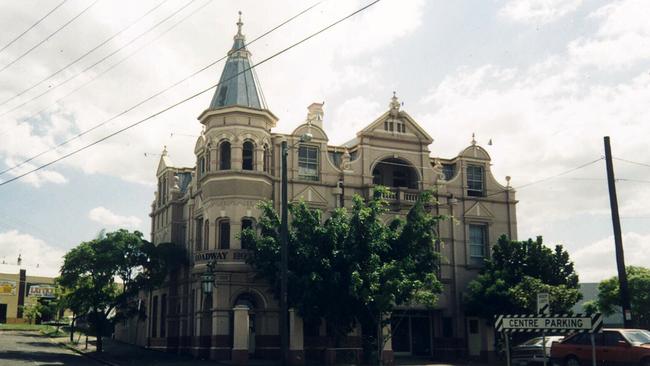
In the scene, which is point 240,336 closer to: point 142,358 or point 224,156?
point 142,358

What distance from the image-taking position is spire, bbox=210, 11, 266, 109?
3684 centimetres

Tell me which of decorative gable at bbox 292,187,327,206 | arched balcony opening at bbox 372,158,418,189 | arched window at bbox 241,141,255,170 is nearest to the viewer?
arched window at bbox 241,141,255,170

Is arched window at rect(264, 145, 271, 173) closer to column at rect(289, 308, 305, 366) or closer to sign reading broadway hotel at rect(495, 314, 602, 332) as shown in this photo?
column at rect(289, 308, 305, 366)

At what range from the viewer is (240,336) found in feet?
109

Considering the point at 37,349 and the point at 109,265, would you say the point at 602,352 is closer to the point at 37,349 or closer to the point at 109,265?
the point at 109,265

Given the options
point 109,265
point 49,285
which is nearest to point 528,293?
point 109,265

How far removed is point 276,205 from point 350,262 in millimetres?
6304

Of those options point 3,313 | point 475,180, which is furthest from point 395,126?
point 3,313

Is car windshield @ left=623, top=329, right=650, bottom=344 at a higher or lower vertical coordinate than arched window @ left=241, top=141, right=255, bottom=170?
lower

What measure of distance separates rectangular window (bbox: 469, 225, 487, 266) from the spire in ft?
46.8

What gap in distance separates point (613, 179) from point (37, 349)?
101 feet

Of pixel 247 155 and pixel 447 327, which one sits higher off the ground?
pixel 247 155

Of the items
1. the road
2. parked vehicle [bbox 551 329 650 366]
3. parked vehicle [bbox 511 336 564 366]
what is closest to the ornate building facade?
the road

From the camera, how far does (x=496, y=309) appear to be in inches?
1483
